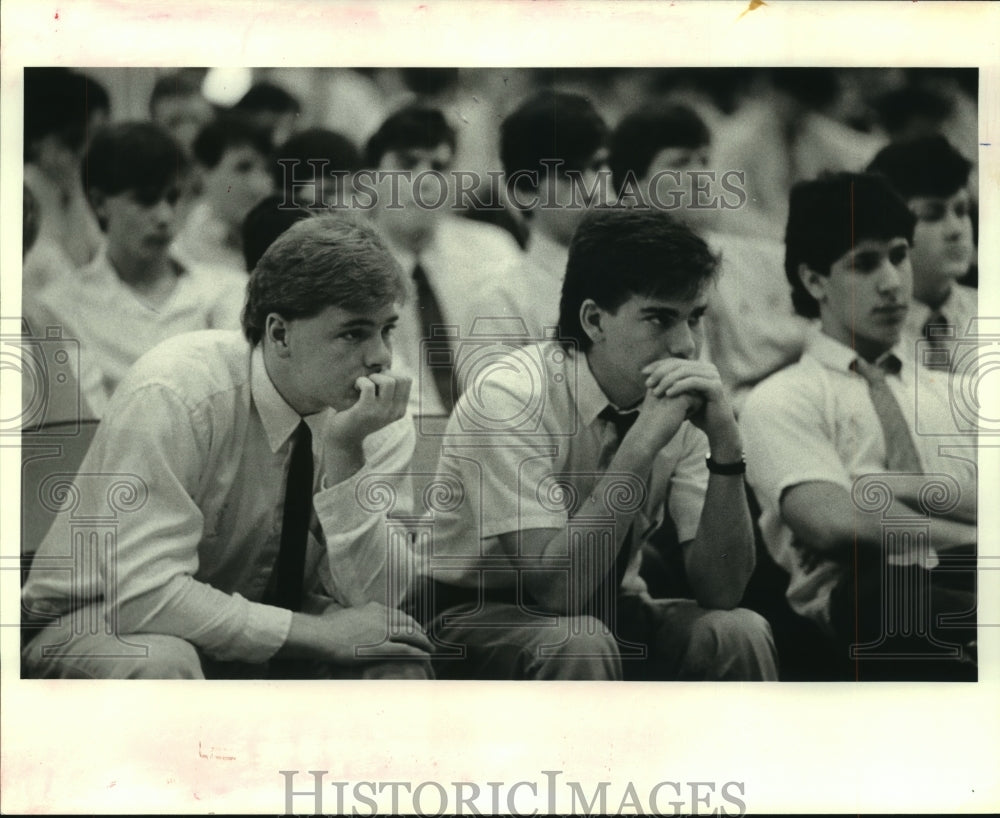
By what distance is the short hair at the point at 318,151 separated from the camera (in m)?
3.56

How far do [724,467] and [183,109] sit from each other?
2227 mm

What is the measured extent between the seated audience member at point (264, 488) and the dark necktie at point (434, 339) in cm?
9

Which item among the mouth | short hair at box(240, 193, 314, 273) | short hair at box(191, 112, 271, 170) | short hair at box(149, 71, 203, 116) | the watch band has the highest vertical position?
short hair at box(149, 71, 203, 116)

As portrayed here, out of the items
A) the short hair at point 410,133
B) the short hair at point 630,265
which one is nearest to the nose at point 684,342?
the short hair at point 630,265

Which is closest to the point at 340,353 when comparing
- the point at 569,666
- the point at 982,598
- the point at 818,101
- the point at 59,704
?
the point at 569,666

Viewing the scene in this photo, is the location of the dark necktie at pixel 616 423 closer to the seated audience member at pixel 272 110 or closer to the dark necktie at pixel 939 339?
the dark necktie at pixel 939 339

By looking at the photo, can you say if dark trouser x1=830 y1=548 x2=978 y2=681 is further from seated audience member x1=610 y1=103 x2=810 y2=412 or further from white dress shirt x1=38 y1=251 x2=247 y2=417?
white dress shirt x1=38 y1=251 x2=247 y2=417

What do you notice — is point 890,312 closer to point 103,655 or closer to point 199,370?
point 199,370

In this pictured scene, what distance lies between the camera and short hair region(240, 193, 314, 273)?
3.55 metres

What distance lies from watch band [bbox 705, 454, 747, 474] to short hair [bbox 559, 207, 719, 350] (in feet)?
1.87

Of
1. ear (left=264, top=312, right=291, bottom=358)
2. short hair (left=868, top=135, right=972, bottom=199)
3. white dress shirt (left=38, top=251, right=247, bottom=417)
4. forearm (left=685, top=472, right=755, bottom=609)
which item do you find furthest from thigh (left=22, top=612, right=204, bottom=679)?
short hair (left=868, top=135, right=972, bottom=199)

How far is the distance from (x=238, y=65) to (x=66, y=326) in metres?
1.08

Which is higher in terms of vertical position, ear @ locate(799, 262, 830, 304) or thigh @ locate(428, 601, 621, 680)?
ear @ locate(799, 262, 830, 304)

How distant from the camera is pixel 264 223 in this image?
3557mm
